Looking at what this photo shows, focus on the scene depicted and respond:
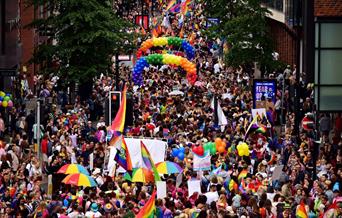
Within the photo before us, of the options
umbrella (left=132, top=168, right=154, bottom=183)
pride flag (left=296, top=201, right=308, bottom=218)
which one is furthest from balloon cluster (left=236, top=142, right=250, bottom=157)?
pride flag (left=296, top=201, right=308, bottom=218)

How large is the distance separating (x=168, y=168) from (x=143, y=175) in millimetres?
1209

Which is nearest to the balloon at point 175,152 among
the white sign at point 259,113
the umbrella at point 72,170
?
the white sign at point 259,113

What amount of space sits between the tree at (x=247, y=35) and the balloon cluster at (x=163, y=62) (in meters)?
4.02

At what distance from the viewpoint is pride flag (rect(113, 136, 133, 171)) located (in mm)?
38594

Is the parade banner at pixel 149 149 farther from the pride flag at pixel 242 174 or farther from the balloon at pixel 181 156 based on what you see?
the pride flag at pixel 242 174

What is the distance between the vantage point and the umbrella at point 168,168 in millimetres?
37844

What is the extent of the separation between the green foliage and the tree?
455cm

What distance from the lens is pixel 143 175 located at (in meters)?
36.9

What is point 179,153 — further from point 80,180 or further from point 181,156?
point 80,180

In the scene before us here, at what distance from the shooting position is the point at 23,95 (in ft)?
208

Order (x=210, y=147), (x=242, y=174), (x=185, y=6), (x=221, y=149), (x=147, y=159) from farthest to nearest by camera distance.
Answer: (x=185, y=6) < (x=221, y=149) < (x=210, y=147) < (x=242, y=174) < (x=147, y=159)

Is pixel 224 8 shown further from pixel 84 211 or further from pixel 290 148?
pixel 84 211

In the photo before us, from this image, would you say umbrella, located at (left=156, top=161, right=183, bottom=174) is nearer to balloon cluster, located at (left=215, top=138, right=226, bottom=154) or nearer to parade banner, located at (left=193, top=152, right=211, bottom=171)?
parade banner, located at (left=193, top=152, right=211, bottom=171)

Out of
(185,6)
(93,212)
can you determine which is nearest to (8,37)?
(93,212)
